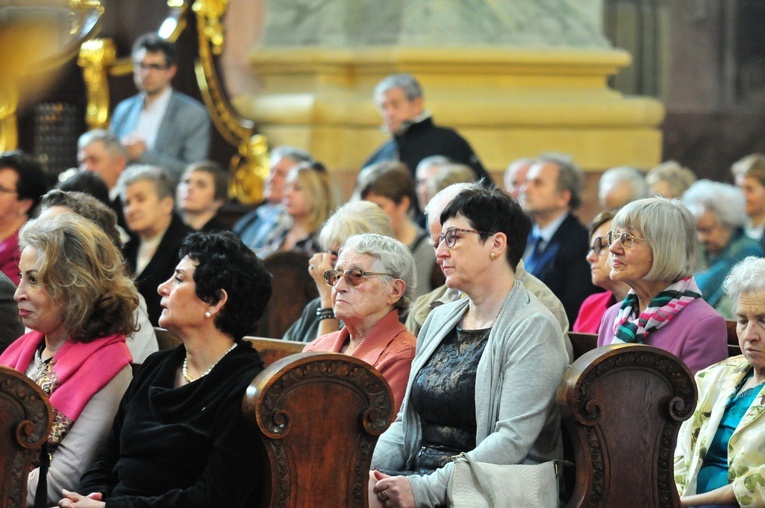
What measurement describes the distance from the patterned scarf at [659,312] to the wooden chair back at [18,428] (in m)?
1.88

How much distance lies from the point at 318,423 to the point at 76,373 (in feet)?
3.13

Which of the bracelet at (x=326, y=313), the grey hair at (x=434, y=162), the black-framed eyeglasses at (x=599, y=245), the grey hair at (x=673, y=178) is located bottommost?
the grey hair at (x=673, y=178)

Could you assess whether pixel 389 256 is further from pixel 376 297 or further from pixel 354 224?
pixel 354 224

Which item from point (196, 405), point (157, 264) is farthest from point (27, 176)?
point (196, 405)

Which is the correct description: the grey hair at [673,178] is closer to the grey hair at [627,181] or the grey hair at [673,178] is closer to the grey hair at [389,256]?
the grey hair at [627,181]

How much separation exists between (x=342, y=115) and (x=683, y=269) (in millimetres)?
5426

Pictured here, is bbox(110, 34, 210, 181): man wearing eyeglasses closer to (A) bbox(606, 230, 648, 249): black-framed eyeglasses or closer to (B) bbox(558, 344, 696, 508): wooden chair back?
(A) bbox(606, 230, 648, 249): black-framed eyeglasses

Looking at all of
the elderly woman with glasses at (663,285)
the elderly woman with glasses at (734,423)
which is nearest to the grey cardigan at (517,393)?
the elderly woman with glasses at (734,423)

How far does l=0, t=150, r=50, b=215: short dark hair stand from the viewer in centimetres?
645

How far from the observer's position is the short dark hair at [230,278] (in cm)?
425

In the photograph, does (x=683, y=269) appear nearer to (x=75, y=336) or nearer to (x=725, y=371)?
(x=725, y=371)

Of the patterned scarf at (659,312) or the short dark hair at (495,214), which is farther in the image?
the patterned scarf at (659,312)

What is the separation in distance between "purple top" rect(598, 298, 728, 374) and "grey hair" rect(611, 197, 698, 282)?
0.15 m

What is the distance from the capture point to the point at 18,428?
148 inches
